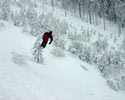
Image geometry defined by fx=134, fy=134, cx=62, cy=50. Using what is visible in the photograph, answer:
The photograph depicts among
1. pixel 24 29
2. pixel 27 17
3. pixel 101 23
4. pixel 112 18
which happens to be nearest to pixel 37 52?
pixel 24 29

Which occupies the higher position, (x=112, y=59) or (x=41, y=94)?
(x=41, y=94)

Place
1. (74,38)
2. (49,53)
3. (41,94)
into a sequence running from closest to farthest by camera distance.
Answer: (41,94), (49,53), (74,38)

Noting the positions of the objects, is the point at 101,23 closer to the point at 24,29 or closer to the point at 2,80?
the point at 24,29

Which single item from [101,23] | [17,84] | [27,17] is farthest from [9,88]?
[101,23]

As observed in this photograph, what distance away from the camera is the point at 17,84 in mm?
4938

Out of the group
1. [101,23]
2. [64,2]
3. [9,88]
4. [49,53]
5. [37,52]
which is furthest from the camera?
[64,2]

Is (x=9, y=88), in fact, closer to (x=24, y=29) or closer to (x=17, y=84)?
(x=17, y=84)

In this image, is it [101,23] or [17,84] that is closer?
[17,84]

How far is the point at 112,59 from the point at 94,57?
1992 millimetres

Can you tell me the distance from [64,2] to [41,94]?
142 feet

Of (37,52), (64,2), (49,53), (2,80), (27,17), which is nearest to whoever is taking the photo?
(2,80)

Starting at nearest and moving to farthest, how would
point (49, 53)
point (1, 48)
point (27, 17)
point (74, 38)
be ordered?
point (1, 48), point (49, 53), point (27, 17), point (74, 38)

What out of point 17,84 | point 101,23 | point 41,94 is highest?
point 17,84

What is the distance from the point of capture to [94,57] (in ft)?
51.4
